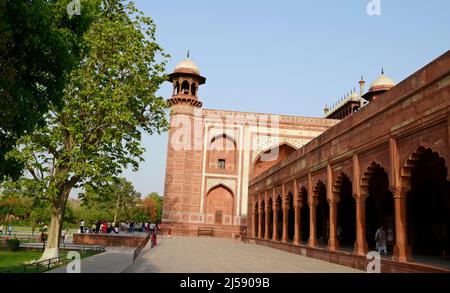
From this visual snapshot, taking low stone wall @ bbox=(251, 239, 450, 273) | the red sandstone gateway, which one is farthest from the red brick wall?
low stone wall @ bbox=(251, 239, 450, 273)

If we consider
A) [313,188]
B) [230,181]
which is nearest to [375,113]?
[313,188]

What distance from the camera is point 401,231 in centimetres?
1038

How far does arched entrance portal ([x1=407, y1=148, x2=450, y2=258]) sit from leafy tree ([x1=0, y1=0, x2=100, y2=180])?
35.5 ft

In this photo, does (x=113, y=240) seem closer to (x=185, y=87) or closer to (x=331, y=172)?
(x=331, y=172)

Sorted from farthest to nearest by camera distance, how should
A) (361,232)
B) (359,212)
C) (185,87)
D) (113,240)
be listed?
(185,87), (113,240), (359,212), (361,232)

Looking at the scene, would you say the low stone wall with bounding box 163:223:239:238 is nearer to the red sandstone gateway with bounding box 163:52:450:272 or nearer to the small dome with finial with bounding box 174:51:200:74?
the red sandstone gateway with bounding box 163:52:450:272

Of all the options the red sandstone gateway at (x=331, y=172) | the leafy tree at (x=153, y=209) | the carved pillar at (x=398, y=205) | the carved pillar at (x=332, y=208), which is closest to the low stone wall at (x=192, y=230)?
the red sandstone gateway at (x=331, y=172)

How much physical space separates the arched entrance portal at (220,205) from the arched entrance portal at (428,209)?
21.6 m

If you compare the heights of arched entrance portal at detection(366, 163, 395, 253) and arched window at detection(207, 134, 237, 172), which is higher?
arched window at detection(207, 134, 237, 172)

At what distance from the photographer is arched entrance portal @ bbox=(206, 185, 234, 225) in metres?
34.4

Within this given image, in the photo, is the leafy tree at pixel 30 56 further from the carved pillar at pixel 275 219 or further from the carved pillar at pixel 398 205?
→ the carved pillar at pixel 275 219

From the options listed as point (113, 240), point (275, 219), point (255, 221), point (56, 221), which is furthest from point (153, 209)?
point (56, 221)

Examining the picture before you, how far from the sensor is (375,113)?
11844 mm

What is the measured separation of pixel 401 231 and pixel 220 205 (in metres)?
25.2
